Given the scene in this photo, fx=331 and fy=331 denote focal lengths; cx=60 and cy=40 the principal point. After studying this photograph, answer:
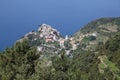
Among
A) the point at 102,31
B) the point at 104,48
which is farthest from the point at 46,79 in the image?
the point at 102,31

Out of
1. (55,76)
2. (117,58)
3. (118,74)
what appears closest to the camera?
(55,76)

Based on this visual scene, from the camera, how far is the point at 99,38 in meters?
177

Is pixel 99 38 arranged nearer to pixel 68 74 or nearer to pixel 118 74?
pixel 118 74

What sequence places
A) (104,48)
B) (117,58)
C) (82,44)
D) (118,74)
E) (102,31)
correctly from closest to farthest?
(118,74) < (117,58) < (104,48) < (82,44) < (102,31)

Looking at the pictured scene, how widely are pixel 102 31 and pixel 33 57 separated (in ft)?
519

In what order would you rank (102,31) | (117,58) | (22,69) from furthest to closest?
(102,31) → (117,58) → (22,69)

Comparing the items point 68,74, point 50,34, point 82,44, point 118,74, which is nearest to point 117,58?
point 118,74

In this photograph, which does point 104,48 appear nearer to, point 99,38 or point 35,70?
point 99,38

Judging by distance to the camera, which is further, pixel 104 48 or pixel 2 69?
pixel 104 48

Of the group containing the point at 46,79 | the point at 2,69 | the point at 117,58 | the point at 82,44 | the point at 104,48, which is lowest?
the point at 46,79

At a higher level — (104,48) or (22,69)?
(104,48)

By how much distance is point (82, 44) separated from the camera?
559 feet

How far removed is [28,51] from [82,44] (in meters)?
142

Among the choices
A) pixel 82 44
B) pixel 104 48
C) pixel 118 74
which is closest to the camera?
pixel 118 74
